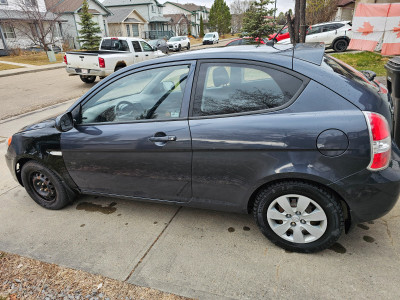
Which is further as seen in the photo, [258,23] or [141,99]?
[258,23]

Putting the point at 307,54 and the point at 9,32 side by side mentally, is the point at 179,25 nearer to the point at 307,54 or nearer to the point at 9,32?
the point at 9,32

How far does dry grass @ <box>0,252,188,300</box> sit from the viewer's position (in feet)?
7.06

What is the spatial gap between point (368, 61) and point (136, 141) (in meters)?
11.1

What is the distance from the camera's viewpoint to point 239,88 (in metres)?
2.40

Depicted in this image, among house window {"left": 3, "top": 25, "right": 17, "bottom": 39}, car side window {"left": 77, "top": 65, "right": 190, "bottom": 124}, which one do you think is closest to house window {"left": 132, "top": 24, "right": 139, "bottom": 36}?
house window {"left": 3, "top": 25, "right": 17, "bottom": 39}

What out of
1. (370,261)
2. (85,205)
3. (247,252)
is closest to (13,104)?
(85,205)

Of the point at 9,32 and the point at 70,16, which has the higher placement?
the point at 70,16

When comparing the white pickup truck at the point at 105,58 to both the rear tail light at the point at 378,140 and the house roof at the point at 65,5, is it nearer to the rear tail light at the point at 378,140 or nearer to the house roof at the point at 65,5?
the rear tail light at the point at 378,140

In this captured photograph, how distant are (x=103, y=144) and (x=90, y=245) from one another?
94 centimetres

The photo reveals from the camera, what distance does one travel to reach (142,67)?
2691mm

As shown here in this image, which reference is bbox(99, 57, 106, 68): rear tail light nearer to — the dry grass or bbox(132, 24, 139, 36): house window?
the dry grass

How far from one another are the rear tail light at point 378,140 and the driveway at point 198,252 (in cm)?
82

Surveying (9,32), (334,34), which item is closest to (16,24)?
(9,32)

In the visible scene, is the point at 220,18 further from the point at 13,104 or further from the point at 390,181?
the point at 390,181
